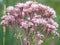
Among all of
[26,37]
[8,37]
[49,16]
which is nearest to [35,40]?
[26,37]

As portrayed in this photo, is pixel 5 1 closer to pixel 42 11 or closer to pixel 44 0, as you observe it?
pixel 44 0

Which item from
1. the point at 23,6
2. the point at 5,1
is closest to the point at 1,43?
the point at 5,1

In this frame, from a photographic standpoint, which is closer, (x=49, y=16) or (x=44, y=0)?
(x=49, y=16)

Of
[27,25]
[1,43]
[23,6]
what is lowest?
[1,43]

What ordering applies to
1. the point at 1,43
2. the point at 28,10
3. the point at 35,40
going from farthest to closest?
the point at 1,43, the point at 35,40, the point at 28,10

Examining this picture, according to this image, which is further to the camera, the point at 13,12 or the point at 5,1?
the point at 5,1

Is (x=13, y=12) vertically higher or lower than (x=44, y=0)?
lower

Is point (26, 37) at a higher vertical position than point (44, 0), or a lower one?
lower

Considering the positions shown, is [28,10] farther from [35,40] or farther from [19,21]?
[35,40]

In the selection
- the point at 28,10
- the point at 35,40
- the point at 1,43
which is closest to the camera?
the point at 28,10
